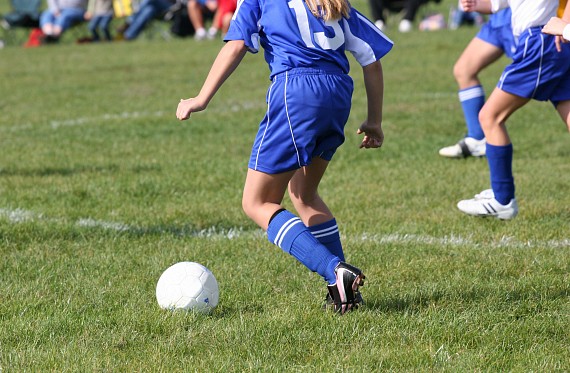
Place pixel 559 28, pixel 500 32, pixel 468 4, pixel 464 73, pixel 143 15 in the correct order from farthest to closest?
pixel 143 15, pixel 464 73, pixel 500 32, pixel 468 4, pixel 559 28

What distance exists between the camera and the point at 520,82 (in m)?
5.31

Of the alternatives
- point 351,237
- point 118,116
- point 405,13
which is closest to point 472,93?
point 351,237

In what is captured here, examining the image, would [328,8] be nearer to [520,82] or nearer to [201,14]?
[520,82]

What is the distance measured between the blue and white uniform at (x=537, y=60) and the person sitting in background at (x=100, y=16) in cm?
1602

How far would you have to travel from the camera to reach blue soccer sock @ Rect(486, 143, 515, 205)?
5.61 m

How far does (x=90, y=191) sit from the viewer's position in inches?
258

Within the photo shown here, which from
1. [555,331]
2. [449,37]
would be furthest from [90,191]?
[449,37]

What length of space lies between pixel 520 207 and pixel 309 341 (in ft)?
9.29

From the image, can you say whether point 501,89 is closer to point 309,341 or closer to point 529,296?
point 529,296

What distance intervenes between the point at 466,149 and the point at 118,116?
423 centimetres

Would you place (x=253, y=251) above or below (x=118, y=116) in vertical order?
above

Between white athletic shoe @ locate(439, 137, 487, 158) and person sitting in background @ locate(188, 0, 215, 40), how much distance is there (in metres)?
12.3

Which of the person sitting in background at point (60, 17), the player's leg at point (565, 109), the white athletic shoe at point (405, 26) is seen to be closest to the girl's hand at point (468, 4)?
the player's leg at point (565, 109)

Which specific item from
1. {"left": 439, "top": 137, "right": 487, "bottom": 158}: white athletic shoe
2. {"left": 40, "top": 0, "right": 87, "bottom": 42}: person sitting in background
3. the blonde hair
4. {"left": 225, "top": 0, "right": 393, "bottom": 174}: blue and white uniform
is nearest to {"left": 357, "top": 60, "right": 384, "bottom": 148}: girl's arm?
{"left": 225, "top": 0, "right": 393, "bottom": 174}: blue and white uniform
